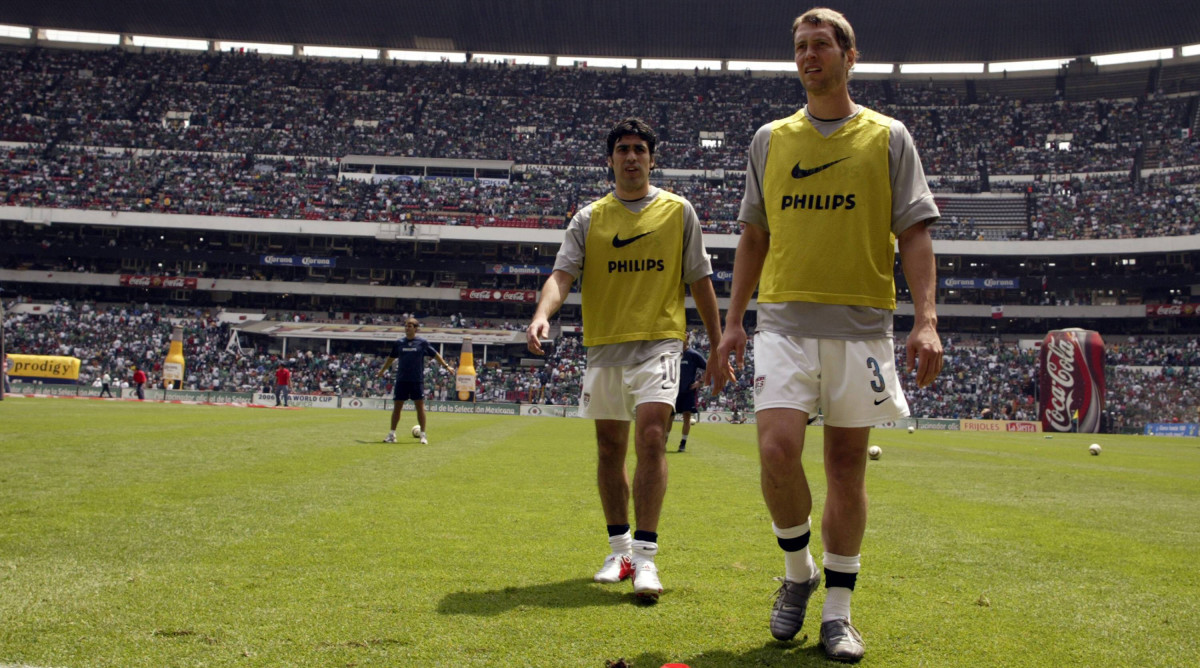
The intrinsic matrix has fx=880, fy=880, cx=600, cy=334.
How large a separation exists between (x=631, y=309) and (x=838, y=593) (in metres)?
2.13

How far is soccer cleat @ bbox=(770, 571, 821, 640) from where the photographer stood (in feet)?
12.0

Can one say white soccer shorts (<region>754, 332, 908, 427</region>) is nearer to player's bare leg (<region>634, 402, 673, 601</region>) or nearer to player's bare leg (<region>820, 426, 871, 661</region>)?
player's bare leg (<region>820, 426, 871, 661</region>)

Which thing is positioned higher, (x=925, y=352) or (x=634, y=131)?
(x=634, y=131)

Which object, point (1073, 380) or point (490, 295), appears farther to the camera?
point (490, 295)

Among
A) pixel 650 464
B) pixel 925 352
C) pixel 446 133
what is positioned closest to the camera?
pixel 925 352

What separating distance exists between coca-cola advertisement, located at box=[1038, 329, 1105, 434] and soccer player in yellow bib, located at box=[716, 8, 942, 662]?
119 feet

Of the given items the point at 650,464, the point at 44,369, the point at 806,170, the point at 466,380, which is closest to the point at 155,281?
the point at 44,369

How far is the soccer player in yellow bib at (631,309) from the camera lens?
4.98 meters

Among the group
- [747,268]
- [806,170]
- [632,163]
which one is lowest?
[747,268]

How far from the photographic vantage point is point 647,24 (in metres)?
62.2

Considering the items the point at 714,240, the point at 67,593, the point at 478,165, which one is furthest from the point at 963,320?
the point at 67,593

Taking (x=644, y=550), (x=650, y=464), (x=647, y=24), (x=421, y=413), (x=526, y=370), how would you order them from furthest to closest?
(x=647, y=24)
(x=526, y=370)
(x=421, y=413)
(x=650, y=464)
(x=644, y=550)

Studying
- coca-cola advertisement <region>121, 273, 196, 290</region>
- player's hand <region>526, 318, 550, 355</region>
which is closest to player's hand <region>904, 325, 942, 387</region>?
player's hand <region>526, 318, 550, 355</region>

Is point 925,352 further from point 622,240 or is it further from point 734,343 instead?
point 622,240
